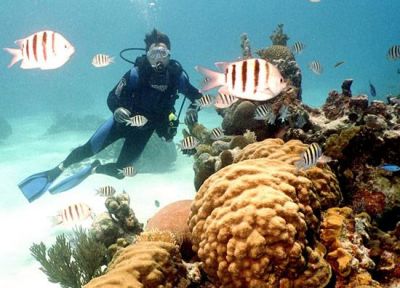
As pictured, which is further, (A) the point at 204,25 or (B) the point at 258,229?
(A) the point at 204,25

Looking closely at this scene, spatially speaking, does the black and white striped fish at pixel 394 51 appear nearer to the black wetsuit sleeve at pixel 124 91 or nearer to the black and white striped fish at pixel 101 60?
the black wetsuit sleeve at pixel 124 91

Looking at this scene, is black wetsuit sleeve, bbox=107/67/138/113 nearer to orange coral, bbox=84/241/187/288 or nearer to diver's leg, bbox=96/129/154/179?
diver's leg, bbox=96/129/154/179

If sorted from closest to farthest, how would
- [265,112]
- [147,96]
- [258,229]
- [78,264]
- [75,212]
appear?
1. [258,229]
2. [78,264]
3. [265,112]
4. [75,212]
5. [147,96]

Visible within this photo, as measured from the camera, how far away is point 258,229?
305cm

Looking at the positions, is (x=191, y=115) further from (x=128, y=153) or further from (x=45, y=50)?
(x=45, y=50)

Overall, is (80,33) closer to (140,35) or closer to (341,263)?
(140,35)

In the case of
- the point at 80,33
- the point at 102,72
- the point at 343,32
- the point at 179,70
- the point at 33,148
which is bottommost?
the point at 179,70

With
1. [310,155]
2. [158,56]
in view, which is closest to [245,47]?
[158,56]

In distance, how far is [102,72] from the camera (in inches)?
4136

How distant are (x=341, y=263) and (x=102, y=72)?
357ft

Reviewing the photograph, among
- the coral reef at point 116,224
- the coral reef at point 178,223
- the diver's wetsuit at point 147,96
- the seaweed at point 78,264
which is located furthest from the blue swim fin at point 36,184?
the coral reef at point 178,223

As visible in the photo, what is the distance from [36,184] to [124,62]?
11635 centimetres

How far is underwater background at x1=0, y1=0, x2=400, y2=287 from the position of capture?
43.0ft

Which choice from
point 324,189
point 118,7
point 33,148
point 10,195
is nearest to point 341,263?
point 324,189
